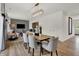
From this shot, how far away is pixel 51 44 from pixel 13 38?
897mm

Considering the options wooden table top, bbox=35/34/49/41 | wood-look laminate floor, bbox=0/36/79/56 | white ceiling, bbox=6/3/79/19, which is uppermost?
white ceiling, bbox=6/3/79/19

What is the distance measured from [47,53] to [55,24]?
2.26ft

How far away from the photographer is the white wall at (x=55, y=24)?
1.87m

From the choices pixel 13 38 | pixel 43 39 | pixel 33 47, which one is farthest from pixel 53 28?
pixel 13 38

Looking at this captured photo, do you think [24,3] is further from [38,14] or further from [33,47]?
[33,47]

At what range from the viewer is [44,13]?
77.5 inches

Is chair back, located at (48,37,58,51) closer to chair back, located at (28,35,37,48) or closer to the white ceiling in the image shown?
chair back, located at (28,35,37,48)

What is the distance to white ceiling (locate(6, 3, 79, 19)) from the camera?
5.92 feet

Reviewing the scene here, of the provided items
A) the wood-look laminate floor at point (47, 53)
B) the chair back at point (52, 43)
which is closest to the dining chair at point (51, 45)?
the chair back at point (52, 43)

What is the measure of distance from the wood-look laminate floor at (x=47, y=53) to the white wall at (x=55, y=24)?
0.15 metres

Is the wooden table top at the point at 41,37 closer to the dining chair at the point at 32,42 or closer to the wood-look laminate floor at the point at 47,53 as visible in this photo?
the dining chair at the point at 32,42

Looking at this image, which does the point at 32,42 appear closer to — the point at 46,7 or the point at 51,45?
the point at 51,45

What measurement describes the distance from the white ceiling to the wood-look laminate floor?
0.62 meters

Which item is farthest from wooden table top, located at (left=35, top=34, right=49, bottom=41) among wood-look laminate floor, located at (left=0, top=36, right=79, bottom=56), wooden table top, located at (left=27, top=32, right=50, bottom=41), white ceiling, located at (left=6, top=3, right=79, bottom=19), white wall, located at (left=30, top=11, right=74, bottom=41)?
white ceiling, located at (left=6, top=3, right=79, bottom=19)
